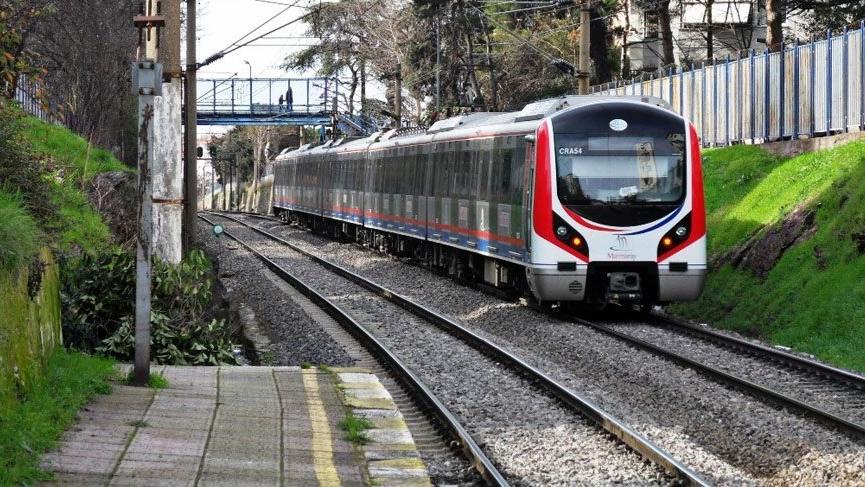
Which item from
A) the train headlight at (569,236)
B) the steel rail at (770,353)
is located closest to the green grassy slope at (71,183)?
the train headlight at (569,236)

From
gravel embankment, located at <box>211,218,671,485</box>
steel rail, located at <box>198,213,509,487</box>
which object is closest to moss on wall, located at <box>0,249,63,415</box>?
steel rail, located at <box>198,213,509,487</box>

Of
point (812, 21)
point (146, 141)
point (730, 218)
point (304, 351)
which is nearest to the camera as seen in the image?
point (146, 141)

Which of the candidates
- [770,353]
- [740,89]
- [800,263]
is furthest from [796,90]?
[770,353]

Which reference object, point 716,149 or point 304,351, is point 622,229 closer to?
point 304,351

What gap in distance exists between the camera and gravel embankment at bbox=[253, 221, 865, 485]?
9.53 metres

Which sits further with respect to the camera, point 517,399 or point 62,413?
point 517,399

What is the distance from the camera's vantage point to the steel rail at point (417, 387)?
927 centimetres

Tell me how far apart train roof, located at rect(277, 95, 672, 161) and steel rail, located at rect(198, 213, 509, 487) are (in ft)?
12.2

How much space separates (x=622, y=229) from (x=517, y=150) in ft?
8.12

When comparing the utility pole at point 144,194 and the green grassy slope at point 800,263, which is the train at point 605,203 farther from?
the utility pole at point 144,194

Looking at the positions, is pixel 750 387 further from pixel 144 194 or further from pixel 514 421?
pixel 144 194

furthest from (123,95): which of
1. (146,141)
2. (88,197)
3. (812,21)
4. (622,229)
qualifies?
(146,141)

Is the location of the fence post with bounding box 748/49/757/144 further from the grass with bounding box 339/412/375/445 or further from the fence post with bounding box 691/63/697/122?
the grass with bounding box 339/412/375/445

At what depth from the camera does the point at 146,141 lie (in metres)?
11.4
